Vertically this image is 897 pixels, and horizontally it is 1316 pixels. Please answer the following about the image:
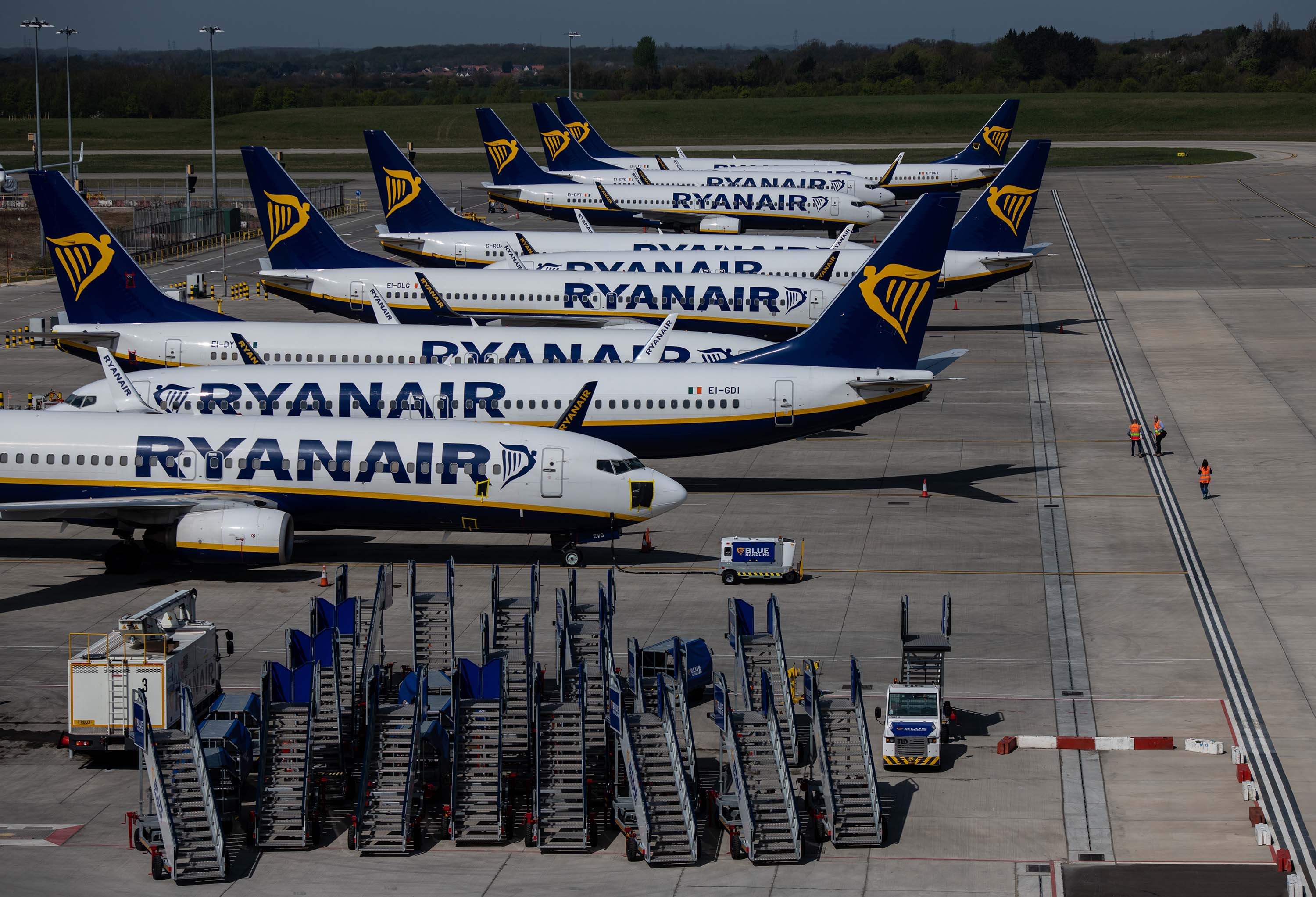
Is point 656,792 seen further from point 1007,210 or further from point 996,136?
point 996,136

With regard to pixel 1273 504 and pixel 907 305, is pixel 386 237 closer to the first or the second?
pixel 907 305

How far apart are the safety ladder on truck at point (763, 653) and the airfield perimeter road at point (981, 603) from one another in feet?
5.15

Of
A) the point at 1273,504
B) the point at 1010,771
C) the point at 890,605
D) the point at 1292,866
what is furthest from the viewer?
the point at 1273,504

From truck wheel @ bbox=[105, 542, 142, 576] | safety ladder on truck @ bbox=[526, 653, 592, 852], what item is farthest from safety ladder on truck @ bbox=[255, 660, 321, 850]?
truck wheel @ bbox=[105, 542, 142, 576]

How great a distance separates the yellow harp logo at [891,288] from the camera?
5397cm

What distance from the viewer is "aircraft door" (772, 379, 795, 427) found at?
53062mm

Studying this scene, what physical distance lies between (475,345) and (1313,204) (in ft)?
348

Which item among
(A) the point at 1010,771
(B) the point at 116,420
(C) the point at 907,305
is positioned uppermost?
(C) the point at 907,305

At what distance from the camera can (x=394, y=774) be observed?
29984 millimetres

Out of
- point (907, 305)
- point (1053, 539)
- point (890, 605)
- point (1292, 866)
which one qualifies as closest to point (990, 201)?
point (907, 305)

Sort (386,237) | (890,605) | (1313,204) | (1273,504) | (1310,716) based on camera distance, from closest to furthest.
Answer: (1310,716), (890,605), (1273,504), (386,237), (1313,204)

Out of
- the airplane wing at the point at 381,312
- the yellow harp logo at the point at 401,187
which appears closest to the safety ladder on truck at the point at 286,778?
the airplane wing at the point at 381,312

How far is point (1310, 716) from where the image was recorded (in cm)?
3528

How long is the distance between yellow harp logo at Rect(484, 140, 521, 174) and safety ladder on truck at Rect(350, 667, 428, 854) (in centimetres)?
9893
